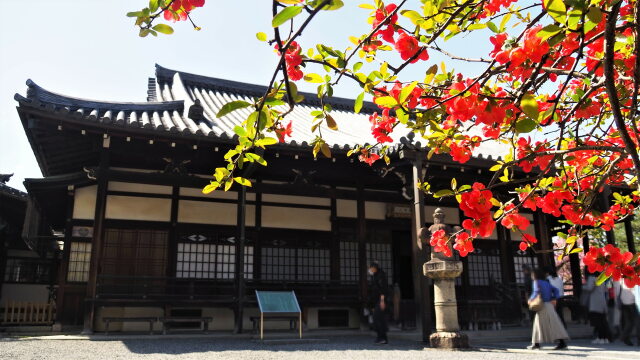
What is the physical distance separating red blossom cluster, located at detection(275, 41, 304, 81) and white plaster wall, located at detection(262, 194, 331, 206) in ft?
27.3

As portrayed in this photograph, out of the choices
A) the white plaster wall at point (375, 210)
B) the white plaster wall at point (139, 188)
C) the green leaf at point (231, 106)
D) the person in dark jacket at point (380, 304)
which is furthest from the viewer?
the white plaster wall at point (375, 210)

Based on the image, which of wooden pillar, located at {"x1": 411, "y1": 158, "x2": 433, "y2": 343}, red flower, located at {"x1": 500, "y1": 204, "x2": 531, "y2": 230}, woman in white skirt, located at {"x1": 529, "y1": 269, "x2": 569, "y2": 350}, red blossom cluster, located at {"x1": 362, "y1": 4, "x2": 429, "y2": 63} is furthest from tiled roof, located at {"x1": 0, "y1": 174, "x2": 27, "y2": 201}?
red flower, located at {"x1": 500, "y1": 204, "x2": 531, "y2": 230}

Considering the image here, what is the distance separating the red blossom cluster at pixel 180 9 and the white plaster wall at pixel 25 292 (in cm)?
1594

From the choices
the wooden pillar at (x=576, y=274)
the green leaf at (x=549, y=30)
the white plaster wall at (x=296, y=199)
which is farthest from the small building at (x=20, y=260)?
the wooden pillar at (x=576, y=274)

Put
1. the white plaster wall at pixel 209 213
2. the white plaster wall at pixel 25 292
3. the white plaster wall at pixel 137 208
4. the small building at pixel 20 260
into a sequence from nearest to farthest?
the white plaster wall at pixel 137 208
the white plaster wall at pixel 209 213
the small building at pixel 20 260
the white plaster wall at pixel 25 292

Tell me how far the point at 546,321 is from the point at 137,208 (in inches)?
302

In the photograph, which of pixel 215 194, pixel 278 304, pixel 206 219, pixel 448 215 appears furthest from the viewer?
pixel 448 215

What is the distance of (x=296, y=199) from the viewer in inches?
432

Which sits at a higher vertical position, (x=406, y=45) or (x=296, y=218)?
(x=296, y=218)

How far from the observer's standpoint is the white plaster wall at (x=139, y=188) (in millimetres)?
9680

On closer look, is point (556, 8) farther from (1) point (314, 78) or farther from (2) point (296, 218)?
(2) point (296, 218)

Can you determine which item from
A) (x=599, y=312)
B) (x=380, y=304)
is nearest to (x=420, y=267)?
(x=380, y=304)

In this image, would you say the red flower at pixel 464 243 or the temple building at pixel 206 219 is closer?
the red flower at pixel 464 243

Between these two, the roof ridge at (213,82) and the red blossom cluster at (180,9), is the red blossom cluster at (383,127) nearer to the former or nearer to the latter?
the red blossom cluster at (180,9)
